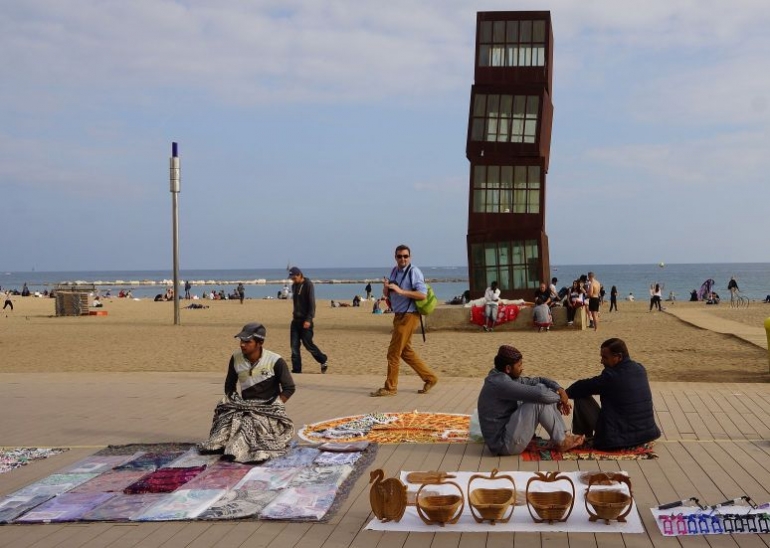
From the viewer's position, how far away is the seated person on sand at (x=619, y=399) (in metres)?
Answer: 7.10

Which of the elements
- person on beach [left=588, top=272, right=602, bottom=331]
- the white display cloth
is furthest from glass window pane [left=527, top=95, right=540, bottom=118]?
the white display cloth

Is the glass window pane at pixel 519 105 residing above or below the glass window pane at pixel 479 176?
above

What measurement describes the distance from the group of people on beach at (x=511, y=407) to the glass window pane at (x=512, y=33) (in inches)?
836

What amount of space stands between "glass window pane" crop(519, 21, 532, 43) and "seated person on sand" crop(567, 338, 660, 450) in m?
21.3

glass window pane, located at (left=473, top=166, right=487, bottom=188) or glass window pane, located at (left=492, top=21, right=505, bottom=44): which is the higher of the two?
glass window pane, located at (left=492, top=21, right=505, bottom=44)

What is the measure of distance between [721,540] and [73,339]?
21743 millimetres

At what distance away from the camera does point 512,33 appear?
2714 centimetres

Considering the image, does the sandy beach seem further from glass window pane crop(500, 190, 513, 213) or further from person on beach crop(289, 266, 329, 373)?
glass window pane crop(500, 190, 513, 213)

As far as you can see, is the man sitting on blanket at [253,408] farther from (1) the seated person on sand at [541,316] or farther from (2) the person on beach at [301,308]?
(1) the seated person on sand at [541,316]

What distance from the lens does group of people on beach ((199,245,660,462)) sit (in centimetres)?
718

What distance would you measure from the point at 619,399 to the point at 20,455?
5293 millimetres

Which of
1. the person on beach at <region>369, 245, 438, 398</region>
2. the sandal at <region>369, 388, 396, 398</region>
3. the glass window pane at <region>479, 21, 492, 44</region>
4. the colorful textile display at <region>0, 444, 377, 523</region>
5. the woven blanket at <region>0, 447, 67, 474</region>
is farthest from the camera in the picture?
the glass window pane at <region>479, 21, 492, 44</region>

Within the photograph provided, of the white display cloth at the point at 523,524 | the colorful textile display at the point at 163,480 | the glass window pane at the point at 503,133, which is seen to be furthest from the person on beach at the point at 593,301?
the white display cloth at the point at 523,524

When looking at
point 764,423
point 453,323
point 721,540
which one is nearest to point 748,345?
point 453,323
